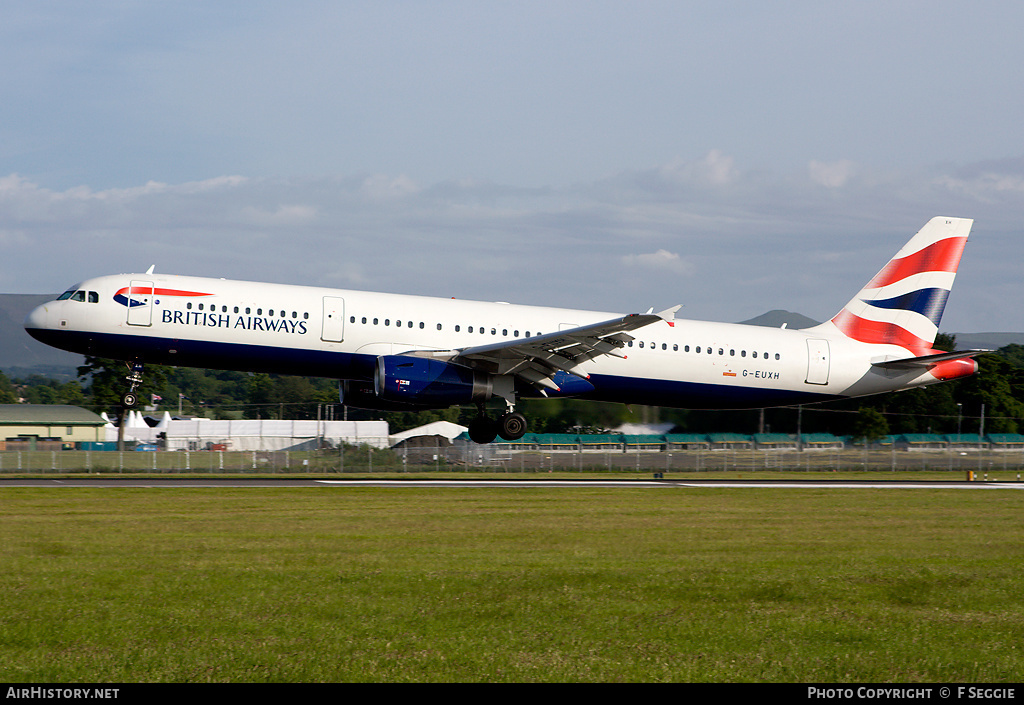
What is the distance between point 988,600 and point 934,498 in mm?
23239

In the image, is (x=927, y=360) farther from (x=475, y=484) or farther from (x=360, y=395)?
(x=360, y=395)

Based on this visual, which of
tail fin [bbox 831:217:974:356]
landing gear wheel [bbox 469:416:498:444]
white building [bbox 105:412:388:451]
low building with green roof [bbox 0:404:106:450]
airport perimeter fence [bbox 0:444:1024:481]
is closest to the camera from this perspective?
landing gear wheel [bbox 469:416:498:444]

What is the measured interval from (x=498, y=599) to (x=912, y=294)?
29323 mm

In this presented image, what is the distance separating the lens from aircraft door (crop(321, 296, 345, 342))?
30.3 metres

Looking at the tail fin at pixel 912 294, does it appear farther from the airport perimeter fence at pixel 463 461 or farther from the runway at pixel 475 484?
the airport perimeter fence at pixel 463 461

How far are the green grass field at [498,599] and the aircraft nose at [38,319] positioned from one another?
Result: 6.95m

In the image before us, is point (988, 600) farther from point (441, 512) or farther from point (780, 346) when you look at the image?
point (780, 346)

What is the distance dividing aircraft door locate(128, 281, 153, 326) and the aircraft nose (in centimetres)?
255

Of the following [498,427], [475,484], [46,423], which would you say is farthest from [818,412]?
[46,423]

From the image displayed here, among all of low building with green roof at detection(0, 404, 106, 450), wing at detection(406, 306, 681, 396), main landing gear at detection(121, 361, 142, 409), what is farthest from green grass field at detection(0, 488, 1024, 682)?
low building with green roof at detection(0, 404, 106, 450)

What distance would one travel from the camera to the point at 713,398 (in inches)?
1368

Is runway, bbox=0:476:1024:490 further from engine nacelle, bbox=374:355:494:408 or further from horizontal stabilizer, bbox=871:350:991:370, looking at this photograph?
engine nacelle, bbox=374:355:494:408

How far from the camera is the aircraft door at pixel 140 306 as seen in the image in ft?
96.5

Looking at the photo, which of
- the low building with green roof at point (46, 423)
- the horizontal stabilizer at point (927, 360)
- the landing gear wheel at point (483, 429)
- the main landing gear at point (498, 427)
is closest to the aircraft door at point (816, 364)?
→ the horizontal stabilizer at point (927, 360)
